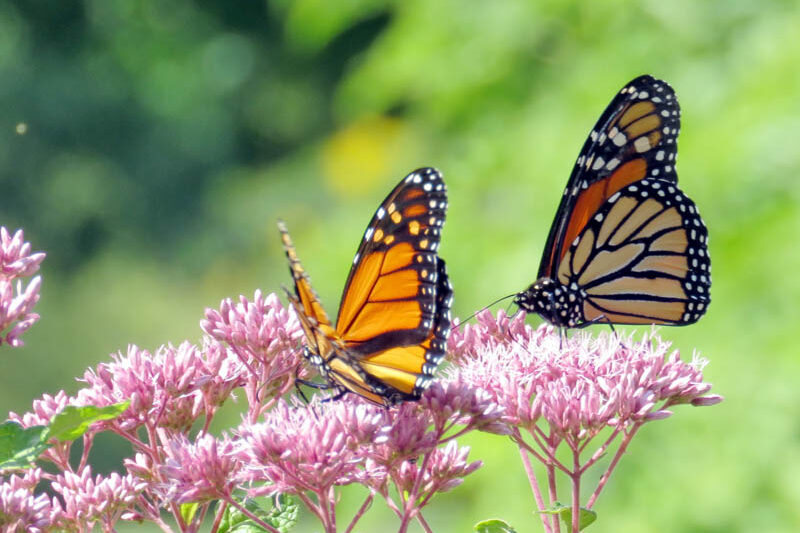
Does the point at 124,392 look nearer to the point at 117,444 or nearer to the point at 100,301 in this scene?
the point at 117,444

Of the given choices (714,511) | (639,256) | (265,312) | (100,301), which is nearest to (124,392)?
(265,312)

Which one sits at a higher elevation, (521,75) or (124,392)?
(521,75)

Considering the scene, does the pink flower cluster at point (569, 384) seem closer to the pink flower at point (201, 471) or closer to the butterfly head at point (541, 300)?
the butterfly head at point (541, 300)

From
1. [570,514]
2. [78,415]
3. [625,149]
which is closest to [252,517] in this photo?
[78,415]

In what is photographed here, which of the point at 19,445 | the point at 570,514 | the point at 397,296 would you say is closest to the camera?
the point at 19,445

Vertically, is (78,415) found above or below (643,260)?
below

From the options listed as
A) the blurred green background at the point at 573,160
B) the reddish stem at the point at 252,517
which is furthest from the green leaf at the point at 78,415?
the blurred green background at the point at 573,160

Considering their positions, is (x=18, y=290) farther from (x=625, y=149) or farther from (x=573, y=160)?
(x=573, y=160)
